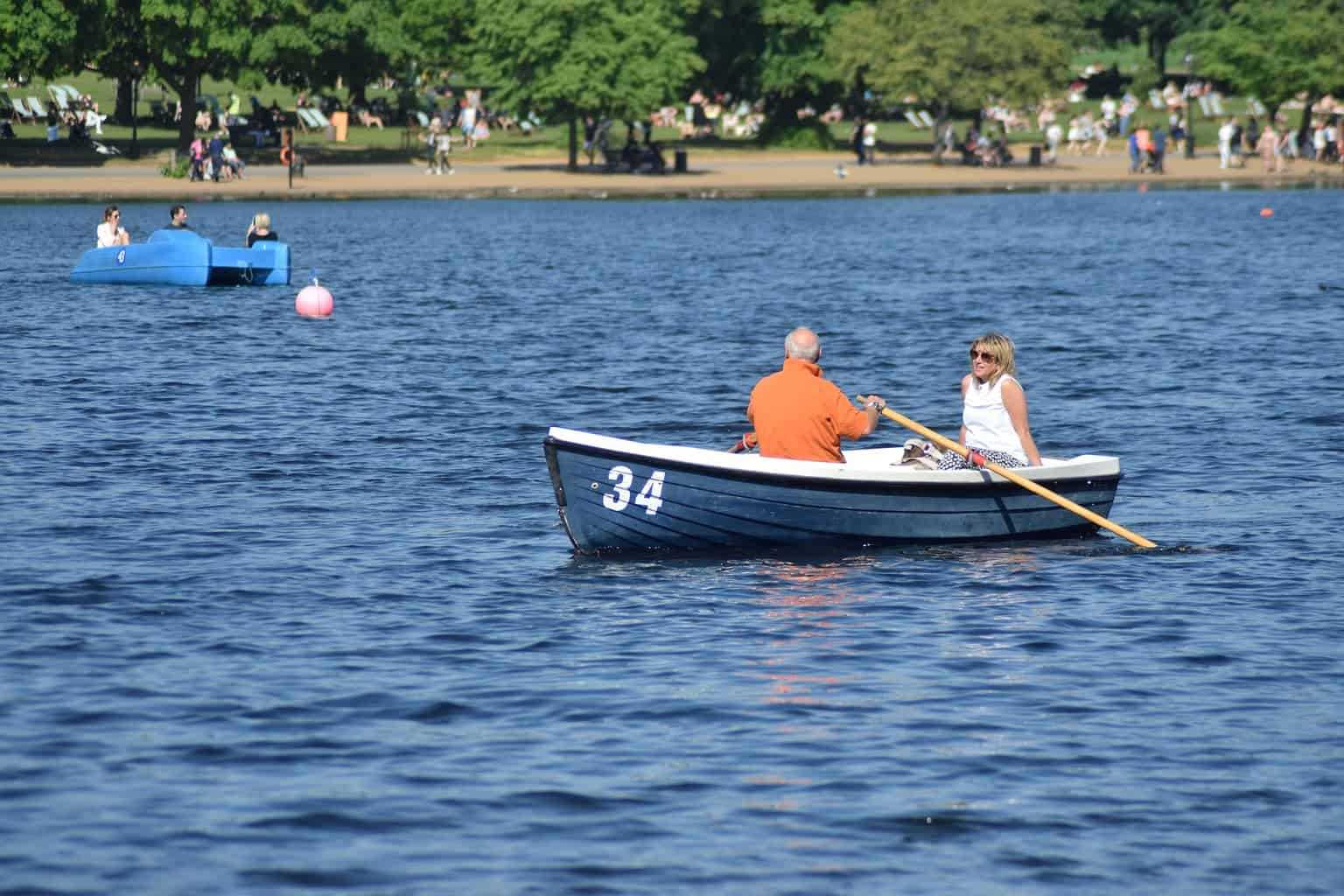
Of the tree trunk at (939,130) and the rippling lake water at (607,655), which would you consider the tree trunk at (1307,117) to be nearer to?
the tree trunk at (939,130)

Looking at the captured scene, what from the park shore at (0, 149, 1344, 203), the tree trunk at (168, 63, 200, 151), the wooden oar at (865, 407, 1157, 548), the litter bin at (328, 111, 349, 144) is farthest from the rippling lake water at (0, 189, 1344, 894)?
the litter bin at (328, 111, 349, 144)

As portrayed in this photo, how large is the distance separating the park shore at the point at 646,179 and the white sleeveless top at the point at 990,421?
51.5m

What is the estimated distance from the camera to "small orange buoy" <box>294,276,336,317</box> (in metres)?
39.7

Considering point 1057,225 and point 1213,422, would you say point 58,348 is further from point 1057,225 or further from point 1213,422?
point 1057,225

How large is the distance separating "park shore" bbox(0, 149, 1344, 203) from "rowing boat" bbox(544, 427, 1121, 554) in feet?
169

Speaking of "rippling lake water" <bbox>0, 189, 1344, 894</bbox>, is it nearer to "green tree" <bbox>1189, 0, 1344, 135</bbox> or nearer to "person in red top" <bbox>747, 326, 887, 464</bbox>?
"person in red top" <bbox>747, 326, 887, 464</bbox>

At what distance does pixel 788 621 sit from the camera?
15.8 meters

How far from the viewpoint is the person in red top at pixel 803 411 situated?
17.1 metres

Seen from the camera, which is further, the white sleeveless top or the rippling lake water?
the white sleeveless top

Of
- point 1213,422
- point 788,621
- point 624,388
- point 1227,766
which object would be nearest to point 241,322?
point 624,388

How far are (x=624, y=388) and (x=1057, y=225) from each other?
37080 millimetres

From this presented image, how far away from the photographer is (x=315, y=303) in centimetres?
3966

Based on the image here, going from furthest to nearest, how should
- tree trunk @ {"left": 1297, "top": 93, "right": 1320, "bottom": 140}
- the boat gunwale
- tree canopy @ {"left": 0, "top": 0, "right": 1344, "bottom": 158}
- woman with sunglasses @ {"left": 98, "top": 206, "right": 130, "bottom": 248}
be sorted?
tree trunk @ {"left": 1297, "top": 93, "right": 1320, "bottom": 140} < tree canopy @ {"left": 0, "top": 0, "right": 1344, "bottom": 158} < woman with sunglasses @ {"left": 98, "top": 206, "right": 130, "bottom": 248} < the boat gunwale

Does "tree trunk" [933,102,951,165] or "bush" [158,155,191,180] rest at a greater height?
"tree trunk" [933,102,951,165]
